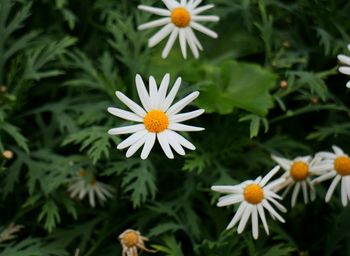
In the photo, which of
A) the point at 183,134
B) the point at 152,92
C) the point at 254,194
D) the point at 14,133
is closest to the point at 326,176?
the point at 254,194

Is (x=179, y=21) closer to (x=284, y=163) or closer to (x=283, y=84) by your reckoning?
(x=283, y=84)

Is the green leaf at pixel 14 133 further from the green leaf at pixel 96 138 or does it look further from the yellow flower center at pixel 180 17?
the yellow flower center at pixel 180 17

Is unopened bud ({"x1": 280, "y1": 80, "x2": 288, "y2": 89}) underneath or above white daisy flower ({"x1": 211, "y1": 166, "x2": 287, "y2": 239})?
above

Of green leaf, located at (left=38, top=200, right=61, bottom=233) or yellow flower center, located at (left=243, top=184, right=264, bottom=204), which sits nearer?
yellow flower center, located at (left=243, top=184, right=264, bottom=204)

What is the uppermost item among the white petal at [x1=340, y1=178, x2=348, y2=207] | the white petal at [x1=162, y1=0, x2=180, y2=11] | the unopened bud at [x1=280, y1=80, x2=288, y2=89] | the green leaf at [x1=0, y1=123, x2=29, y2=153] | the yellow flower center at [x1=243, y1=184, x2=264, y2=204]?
the white petal at [x1=162, y1=0, x2=180, y2=11]

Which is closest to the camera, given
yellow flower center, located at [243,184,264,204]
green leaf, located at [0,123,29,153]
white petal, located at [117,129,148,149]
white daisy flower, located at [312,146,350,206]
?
white petal, located at [117,129,148,149]

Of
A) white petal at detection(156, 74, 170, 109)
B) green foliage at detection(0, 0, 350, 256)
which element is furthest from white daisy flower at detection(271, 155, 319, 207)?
white petal at detection(156, 74, 170, 109)

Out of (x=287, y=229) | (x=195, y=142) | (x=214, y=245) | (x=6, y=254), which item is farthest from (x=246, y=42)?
(x=6, y=254)

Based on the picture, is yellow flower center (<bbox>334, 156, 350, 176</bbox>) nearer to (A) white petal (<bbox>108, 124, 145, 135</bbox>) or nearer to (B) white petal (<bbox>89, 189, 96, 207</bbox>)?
(A) white petal (<bbox>108, 124, 145, 135</bbox>)
